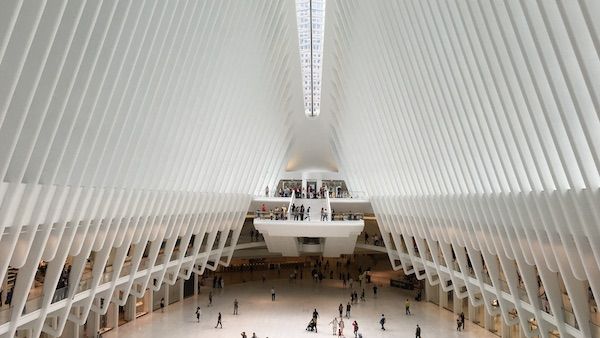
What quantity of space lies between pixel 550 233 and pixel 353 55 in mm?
13774

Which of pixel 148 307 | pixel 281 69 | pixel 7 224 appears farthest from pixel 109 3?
pixel 148 307

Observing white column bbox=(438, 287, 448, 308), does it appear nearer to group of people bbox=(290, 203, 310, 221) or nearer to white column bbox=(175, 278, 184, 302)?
group of people bbox=(290, 203, 310, 221)

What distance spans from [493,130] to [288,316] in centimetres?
1746

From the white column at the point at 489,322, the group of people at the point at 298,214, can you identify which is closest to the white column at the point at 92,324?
the group of people at the point at 298,214

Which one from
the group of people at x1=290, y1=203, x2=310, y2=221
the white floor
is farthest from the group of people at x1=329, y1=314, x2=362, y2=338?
the group of people at x1=290, y1=203, x2=310, y2=221

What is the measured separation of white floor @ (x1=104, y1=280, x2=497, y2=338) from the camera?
24.2 metres

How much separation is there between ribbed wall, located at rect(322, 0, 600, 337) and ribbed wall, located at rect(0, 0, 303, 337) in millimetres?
5309

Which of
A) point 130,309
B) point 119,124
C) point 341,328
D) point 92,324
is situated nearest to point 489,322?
point 341,328

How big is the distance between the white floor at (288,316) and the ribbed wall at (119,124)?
2.43m

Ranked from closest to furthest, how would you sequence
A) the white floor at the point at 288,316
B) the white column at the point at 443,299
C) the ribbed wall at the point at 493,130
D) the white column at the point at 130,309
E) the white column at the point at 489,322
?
the ribbed wall at the point at 493,130
the white floor at the point at 288,316
the white column at the point at 489,322
the white column at the point at 130,309
the white column at the point at 443,299

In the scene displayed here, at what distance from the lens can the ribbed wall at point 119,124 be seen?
31.3 feet

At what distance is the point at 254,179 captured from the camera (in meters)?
31.7

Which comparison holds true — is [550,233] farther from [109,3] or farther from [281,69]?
[281,69]

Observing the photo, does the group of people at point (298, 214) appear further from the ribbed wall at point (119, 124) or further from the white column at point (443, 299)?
the white column at point (443, 299)
